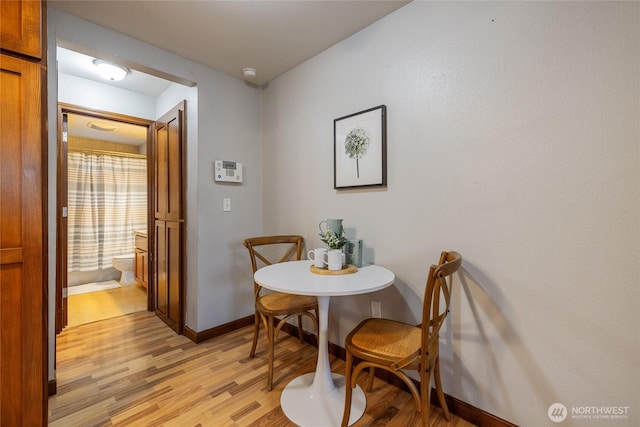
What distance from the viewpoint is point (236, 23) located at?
5.93 ft

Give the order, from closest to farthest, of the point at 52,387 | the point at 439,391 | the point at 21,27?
the point at 21,27
the point at 439,391
the point at 52,387

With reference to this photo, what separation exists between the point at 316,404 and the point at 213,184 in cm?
184

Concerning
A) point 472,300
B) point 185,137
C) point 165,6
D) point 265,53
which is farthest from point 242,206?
point 472,300

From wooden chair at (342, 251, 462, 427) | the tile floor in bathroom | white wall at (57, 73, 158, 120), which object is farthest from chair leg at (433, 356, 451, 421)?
white wall at (57, 73, 158, 120)

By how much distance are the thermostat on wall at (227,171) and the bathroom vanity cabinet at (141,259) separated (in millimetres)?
1859

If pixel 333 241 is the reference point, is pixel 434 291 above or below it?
below

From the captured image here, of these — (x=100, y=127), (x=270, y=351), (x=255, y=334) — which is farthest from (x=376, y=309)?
(x=100, y=127)

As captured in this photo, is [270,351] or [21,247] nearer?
[21,247]

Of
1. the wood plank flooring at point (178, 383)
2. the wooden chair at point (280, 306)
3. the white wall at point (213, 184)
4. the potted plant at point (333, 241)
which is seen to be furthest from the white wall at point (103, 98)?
the potted plant at point (333, 241)

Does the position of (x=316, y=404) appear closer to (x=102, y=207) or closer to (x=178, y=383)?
(x=178, y=383)

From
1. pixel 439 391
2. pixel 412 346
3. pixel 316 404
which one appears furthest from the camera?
pixel 316 404

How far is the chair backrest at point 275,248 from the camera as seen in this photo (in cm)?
218

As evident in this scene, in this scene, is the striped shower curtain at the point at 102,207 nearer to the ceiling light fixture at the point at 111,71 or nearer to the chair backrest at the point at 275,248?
the ceiling light fixture at the point at 111,71

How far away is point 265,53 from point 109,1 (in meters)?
0.99
